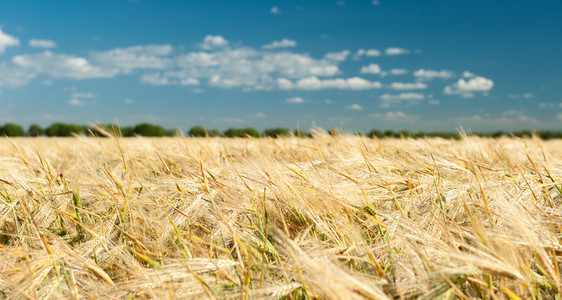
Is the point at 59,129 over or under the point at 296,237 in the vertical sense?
over

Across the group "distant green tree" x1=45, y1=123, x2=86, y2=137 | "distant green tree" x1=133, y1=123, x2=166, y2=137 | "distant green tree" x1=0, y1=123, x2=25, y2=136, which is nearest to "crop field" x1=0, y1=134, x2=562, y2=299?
"distant green tree" x1=133, y1=123, x2=166, y2=137

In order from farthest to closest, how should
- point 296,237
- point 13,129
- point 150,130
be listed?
1. point 13,129
2. point 150,130
3. point 296,237

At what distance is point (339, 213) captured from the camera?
5.16ft

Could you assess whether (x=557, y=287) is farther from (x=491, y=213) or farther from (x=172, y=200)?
(x=172, y=200)

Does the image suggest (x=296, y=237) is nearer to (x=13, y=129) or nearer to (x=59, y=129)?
(x=59, y=129)

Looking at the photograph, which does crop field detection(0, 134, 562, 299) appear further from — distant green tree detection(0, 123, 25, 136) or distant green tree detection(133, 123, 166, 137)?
distant green tree detection(0, 123, 25, 136)

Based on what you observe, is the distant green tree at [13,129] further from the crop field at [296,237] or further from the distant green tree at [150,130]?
the crop field at [296,237]

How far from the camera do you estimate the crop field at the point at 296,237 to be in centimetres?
113

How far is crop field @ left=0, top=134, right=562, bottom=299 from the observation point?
113cm

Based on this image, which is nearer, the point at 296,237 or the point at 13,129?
the point at 296,237

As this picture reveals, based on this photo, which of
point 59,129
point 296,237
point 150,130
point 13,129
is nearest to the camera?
point 296,237

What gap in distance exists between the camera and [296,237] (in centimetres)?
142

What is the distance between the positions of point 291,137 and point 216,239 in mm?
3065

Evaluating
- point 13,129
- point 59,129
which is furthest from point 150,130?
point 13,129
